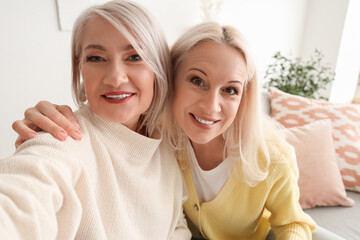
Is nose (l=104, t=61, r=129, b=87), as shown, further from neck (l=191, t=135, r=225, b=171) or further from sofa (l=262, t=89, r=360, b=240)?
sofa (l=262, t=89, r=360, b=240)

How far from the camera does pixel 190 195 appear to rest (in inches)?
40.0

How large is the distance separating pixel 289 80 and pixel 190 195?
63.5 inches

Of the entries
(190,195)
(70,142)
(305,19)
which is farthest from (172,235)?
(305,19)

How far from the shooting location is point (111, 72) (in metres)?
0.68

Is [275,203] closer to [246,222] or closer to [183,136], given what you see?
[246,222]

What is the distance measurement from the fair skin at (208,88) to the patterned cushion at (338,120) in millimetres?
851

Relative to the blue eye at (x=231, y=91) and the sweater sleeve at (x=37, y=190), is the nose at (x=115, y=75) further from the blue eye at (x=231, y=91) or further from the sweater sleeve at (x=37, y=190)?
the blue eye at (x=231, y=91)

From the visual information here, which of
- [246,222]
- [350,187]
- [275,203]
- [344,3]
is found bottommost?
[350,187]

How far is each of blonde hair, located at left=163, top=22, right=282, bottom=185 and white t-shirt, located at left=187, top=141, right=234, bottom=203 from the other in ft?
0.15

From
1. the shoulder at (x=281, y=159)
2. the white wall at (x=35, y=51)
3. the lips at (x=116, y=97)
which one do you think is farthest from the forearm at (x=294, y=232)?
the white wall at (x=35, y=51)

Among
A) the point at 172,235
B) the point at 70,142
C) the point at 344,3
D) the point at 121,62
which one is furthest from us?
the point at 344,3

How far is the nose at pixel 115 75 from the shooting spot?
2.20ft

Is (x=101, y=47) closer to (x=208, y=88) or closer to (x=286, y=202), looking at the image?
(x=208, y=88)

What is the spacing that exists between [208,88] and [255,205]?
48cm
